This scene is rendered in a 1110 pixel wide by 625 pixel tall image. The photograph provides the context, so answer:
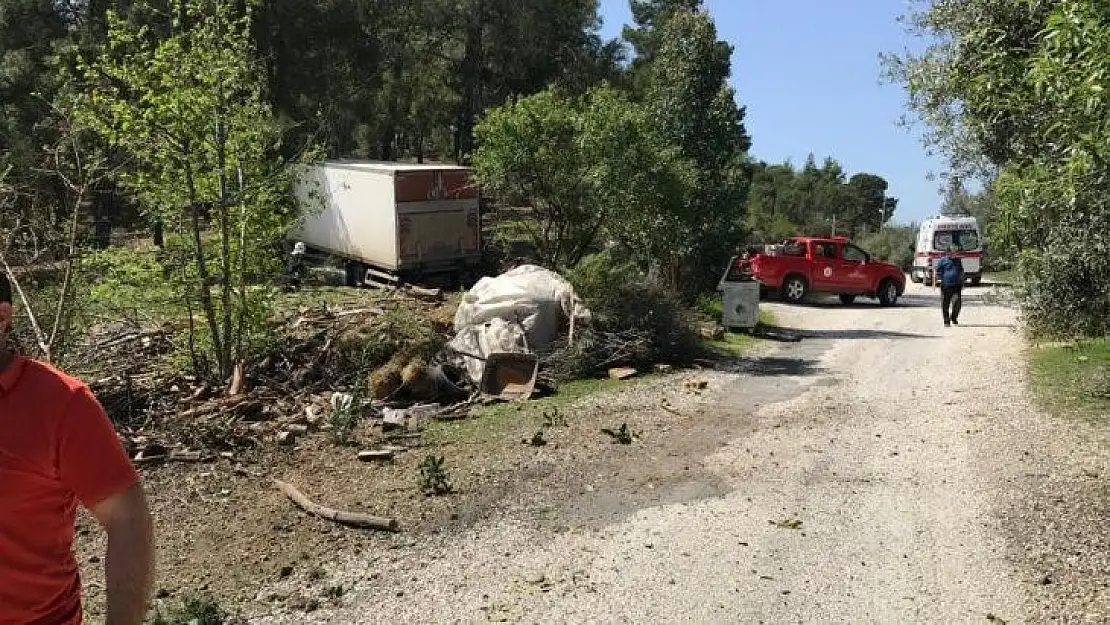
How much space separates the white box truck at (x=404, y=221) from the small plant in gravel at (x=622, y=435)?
12.9 m

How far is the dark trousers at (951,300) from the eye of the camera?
66.4 ft

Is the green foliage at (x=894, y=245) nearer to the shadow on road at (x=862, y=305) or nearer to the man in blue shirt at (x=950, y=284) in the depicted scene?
the shadow on road at (x=862, y=305)

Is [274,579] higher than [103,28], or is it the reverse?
[103,28]

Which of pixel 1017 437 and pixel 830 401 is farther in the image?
pixel 830 401

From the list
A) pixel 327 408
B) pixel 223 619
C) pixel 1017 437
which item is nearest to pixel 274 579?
pixel 223 619

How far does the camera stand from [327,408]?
11477mm

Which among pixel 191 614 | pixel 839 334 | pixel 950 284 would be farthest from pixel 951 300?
pixel 191 614

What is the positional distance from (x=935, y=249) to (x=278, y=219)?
25.9 metres

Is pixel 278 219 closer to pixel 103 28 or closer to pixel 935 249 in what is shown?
pixel 103 28

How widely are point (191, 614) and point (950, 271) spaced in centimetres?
1799

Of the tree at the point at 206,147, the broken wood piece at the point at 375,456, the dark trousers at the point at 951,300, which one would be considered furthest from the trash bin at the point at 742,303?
the broken wood piece at the point at 375,456

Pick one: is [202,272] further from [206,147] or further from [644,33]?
[644,33]

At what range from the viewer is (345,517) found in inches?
285

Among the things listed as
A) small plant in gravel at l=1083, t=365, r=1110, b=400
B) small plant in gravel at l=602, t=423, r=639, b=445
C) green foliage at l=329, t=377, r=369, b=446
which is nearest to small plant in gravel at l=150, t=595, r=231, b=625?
green foliage at l=329, t=377, r=369, b=446
